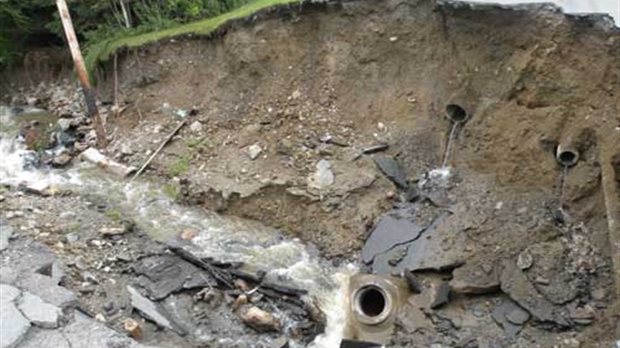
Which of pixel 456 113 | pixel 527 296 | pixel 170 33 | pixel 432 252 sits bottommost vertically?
pixel 527 296

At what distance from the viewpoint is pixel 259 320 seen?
5992mm

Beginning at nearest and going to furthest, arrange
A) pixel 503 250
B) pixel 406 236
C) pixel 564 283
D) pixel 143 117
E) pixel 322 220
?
pixel 564 283 → pixel 503 250 → pixel 406 236 → pixel 322 220 → pixel 143 117

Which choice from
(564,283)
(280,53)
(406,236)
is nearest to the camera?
(564,283)

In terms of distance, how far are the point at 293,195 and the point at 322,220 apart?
0.46 meters

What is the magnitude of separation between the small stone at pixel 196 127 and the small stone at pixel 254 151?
1002 mm

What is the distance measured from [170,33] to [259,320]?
5071mm

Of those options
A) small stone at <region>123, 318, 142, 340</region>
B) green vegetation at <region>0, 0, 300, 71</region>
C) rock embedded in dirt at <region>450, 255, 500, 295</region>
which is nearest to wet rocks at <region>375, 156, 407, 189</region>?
rock embedded in dirt at <region>450, 255, 500, 295</region>

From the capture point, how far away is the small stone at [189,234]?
23.5ft

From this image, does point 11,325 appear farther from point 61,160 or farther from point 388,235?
point 61,160

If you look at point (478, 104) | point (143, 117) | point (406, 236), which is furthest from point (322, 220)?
point (143, 117)

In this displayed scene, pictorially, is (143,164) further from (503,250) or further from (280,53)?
(503,250)

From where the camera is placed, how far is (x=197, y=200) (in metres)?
7.87

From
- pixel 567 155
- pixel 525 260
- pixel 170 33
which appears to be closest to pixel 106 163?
pixel 170 33

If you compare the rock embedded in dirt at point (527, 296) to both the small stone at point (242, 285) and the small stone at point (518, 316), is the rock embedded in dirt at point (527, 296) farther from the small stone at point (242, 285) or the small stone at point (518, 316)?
the small stone at point (242, 285)
